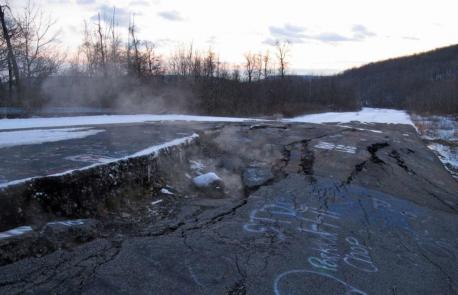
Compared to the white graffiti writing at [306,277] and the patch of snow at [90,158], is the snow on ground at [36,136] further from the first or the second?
the white graffiti writing at [306,277]

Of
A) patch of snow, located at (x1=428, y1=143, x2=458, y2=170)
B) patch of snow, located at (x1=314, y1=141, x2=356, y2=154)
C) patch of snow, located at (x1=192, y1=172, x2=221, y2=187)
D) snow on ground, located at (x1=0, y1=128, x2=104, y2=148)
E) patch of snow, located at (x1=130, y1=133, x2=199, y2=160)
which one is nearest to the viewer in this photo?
patch of snow, located at (x1=130, y1=133, x2=199, y2=160)

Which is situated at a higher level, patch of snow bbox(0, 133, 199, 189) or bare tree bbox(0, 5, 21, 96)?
bare tree bbox(0, 5, 21, 96)

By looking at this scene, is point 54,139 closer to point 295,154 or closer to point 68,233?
point 68,233

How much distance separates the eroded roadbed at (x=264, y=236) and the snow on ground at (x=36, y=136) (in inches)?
87.6

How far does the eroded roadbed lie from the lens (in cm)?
341

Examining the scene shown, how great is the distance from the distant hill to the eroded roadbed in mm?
96798

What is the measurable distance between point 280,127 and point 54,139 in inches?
281

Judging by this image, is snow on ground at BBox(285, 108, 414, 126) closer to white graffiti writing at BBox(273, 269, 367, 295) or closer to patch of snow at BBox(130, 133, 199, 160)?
patch of snow at BBox(130, 133, 199, 160)

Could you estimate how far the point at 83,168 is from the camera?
491cm

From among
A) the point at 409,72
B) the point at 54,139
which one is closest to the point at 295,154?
the point at 54,139

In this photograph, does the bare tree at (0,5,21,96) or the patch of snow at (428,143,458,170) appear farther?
the bare tree at (0,5,21,96)

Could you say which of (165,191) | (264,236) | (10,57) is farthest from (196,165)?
(10,57)

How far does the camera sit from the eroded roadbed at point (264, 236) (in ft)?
11.2

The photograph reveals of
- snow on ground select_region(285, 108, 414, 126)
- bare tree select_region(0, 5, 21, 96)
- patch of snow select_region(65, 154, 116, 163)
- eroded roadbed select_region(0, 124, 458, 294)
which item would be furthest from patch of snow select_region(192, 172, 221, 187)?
bare tree select_region(0, 5, 21, 96)
